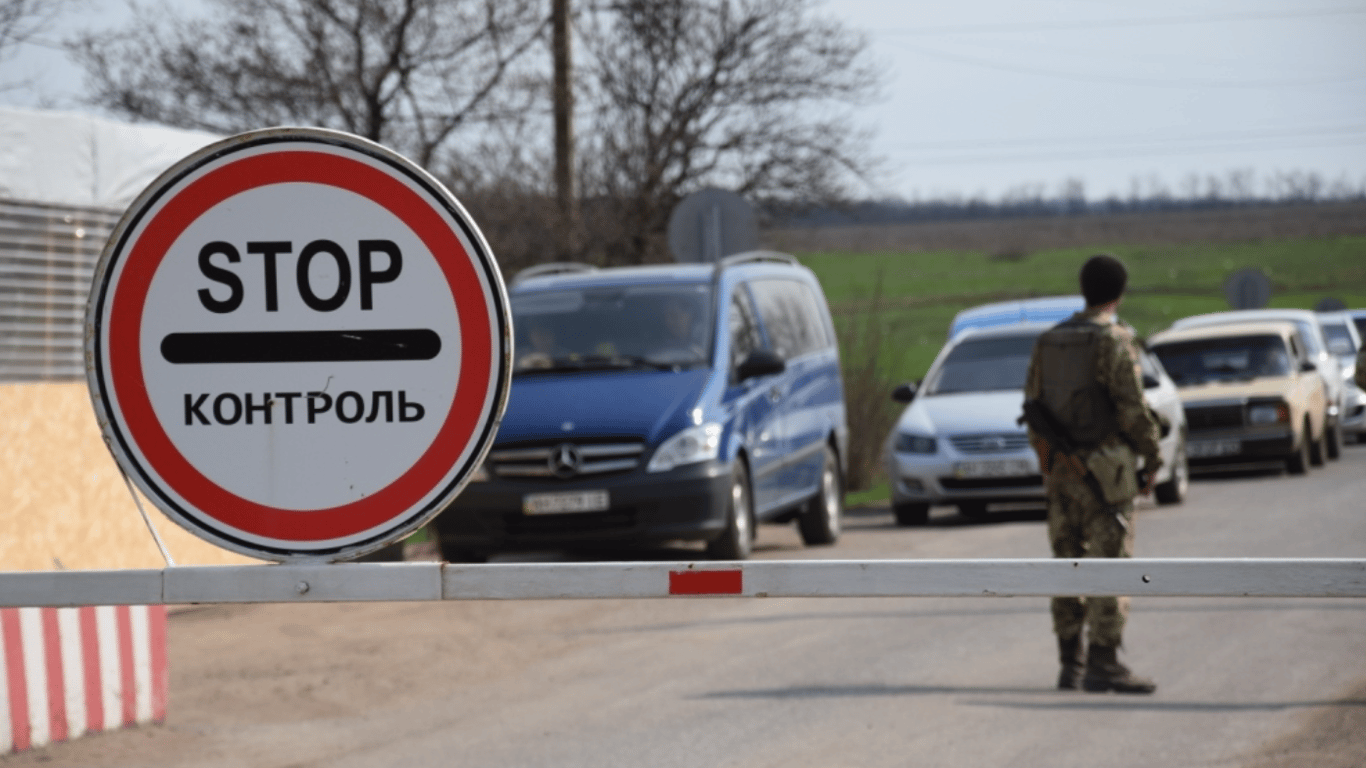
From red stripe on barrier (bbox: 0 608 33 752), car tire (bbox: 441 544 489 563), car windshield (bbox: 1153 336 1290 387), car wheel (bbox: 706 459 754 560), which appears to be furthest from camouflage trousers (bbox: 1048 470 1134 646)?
car windshield (bbox: 1153 336 1290 387)

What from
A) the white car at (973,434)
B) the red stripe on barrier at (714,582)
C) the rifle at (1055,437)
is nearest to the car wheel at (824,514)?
the white car at (973,434)

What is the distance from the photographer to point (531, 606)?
415 inches

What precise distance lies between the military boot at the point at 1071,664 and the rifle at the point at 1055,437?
65 centimetres

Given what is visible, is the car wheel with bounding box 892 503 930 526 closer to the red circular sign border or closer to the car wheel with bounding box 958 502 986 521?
the car wheel with bounding box 958 502 986 521

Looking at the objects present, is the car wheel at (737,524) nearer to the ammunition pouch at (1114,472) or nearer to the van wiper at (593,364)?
the van wiper at (593,364)

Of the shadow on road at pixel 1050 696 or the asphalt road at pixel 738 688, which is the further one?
the shadow on road at pixel 1050 696

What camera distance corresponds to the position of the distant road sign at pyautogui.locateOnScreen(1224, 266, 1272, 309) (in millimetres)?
34719

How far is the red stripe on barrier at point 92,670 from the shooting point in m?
6.59

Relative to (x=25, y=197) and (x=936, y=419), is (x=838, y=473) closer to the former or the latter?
(x=936, y=419)

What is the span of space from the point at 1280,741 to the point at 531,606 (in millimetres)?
5314

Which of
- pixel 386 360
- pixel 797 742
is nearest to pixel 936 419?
pixel 797 742

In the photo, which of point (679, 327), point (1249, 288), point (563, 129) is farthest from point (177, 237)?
point (1249, 288)

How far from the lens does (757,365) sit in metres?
12.1

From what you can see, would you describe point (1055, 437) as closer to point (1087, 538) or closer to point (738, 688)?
point (1087, 538)
